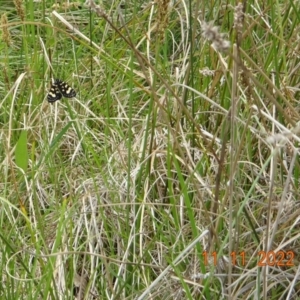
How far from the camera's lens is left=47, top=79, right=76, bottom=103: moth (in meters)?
1.69

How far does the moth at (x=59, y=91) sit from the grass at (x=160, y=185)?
0.08 metres

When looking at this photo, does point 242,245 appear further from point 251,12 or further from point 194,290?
point 251,12

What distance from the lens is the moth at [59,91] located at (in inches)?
66.5

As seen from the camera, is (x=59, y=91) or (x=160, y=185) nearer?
(x=160, y=185)

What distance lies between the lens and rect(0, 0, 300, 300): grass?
1.20 meters

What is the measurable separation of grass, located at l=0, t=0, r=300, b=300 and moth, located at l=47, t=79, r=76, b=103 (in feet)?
0.27

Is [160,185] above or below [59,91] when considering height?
below

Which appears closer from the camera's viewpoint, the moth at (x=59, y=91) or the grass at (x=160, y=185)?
the grass at (x=160, y=185)

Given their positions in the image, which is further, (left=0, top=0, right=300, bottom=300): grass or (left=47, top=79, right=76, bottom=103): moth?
(left=47, top=79, right=76, bottom=103): moth

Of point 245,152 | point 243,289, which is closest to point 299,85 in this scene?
point 245,152

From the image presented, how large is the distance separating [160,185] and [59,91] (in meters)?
0.38

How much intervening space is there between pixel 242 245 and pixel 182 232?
12cm

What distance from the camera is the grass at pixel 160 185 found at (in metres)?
1.20

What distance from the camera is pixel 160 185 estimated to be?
1551 mm
